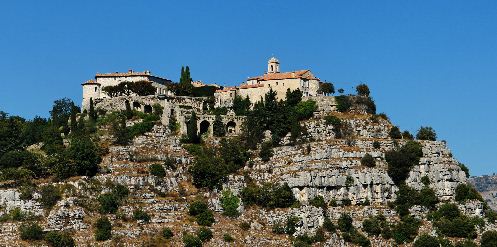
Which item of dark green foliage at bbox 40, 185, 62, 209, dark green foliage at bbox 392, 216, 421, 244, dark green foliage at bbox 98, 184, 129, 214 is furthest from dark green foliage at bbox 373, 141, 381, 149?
dark green foliage at bbox 40, 185, 62, 209

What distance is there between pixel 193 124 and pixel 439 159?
29208 mm

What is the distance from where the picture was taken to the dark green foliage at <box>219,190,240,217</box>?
105438 mm

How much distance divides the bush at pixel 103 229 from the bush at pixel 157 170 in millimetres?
10597

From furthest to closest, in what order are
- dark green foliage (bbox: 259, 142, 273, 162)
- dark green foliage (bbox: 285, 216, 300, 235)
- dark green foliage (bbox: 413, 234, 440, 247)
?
dark green foliage (bbox: 259, 142, 273, 162) → dark green foliage (bbox: 285, 216, 300, 235) → dark green foliage (bbox: 413, 234, 440, 247)

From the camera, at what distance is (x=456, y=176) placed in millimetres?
109938

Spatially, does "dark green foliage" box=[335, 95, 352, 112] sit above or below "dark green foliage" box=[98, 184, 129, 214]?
above

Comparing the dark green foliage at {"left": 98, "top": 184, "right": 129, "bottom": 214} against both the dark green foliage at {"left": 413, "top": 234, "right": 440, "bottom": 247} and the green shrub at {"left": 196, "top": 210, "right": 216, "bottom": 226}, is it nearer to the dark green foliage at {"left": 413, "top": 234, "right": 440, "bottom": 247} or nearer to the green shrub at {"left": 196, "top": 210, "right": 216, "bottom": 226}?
the green shrub at {"left": 196, "top": 210, "right": 216, "bottom": 226}

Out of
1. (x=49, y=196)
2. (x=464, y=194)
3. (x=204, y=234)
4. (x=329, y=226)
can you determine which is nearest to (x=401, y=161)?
(x=464, y=194)

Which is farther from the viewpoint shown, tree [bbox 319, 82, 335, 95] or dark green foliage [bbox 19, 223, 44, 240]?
tree [bbox 319, 82, 335, 95]

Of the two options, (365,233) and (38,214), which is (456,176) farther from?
(38,214)

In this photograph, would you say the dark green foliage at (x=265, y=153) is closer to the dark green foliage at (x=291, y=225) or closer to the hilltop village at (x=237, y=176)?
the hilltop village at (x=237, y=176)

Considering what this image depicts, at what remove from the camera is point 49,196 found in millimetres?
102500

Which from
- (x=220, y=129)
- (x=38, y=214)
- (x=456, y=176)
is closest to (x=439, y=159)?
(x=456, y=176)

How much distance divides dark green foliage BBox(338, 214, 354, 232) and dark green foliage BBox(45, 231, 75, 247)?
27913 millimetres
